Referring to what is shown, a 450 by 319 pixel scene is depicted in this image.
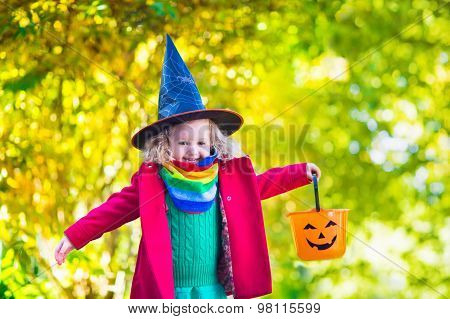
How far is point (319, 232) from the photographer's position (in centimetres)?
213

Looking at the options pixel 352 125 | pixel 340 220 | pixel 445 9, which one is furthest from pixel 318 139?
pixel 340 220

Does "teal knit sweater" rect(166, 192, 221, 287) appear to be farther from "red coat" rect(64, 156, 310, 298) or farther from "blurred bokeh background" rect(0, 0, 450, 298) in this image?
"blurred bokeh background" rect(0, 0, 450, 298)

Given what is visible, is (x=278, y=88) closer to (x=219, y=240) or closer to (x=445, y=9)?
(x=445, y=9)

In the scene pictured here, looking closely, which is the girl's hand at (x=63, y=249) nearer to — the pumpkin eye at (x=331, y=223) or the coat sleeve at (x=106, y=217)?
the coat sleeve at (x=106, y=217)

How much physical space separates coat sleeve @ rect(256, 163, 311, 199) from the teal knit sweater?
0.22 meters

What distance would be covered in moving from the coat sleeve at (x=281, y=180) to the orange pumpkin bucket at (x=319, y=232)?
58 millimetres

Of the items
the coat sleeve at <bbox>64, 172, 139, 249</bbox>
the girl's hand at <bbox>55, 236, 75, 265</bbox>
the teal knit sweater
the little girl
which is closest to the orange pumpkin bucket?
the little girl

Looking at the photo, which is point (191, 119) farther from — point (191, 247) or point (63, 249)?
point (63, 249)

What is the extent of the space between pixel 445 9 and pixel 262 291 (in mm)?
1867

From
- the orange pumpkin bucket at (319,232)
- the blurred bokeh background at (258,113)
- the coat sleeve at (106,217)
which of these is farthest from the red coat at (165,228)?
the blurred bokeh background at (258,113)

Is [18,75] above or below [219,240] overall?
above

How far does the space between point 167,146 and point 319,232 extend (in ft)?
1.88

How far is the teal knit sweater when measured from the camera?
2074mm

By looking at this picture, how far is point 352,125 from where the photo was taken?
3.25 m
